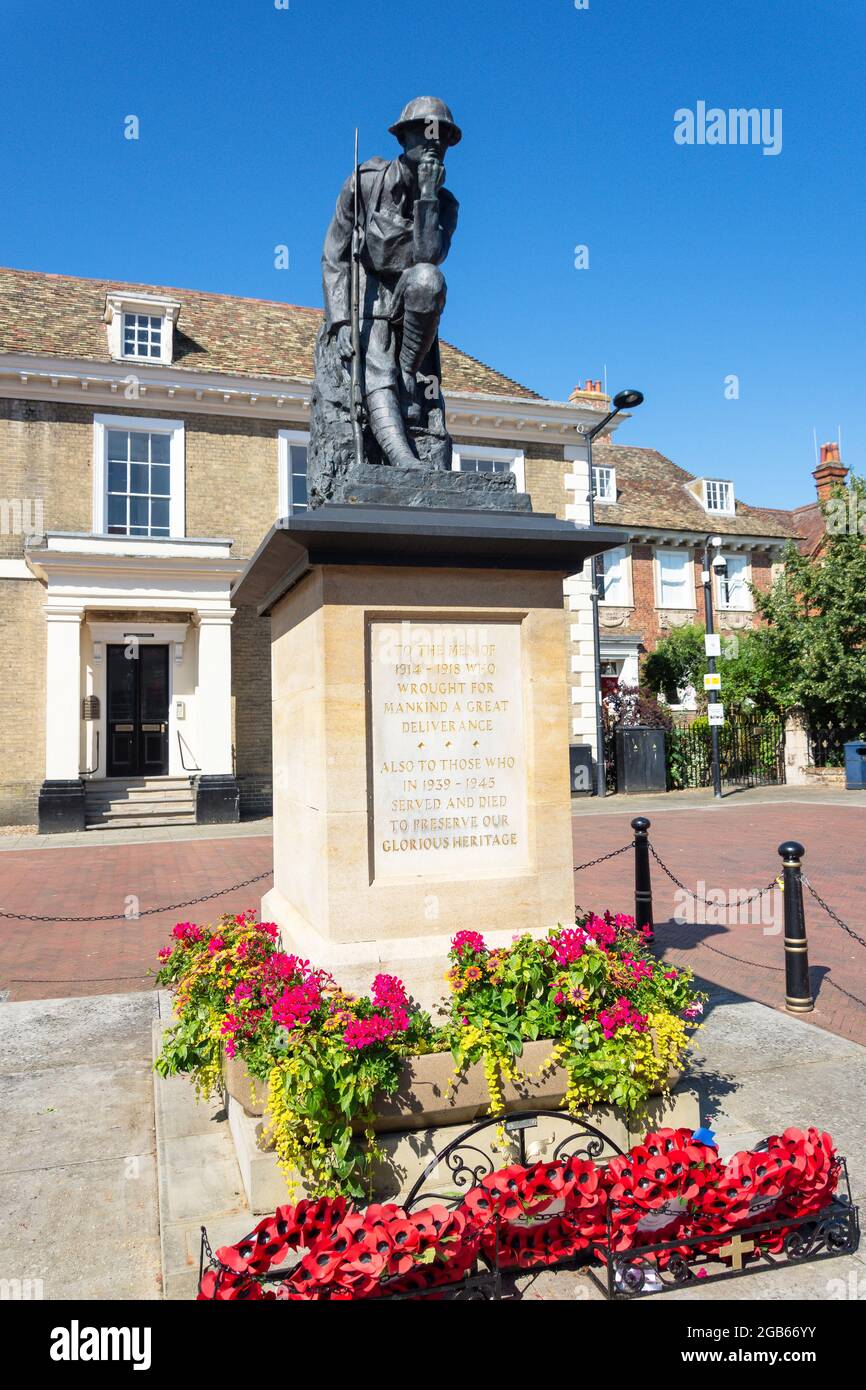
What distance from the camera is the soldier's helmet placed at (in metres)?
4.52

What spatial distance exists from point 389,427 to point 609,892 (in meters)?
7.17

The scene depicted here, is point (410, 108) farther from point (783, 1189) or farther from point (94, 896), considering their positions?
point (94, 896)

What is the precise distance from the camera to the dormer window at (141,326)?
20094 mm

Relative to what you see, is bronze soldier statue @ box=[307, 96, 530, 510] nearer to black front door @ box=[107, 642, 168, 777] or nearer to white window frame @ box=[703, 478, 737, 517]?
black front door @ box=[107, 642, 168, 777]

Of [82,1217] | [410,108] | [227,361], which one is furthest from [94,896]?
[227,361]

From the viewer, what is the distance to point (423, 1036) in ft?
12.5

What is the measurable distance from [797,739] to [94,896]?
66.3 ft

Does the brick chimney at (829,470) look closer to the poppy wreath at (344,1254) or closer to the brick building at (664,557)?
the brick building at (664,557)

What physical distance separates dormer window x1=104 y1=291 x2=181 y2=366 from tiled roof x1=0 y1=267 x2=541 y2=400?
0.42 m

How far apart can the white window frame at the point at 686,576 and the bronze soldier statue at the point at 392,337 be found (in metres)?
26.8

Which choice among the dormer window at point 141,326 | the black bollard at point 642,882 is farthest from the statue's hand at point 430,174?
the dormer window at point 141,326
